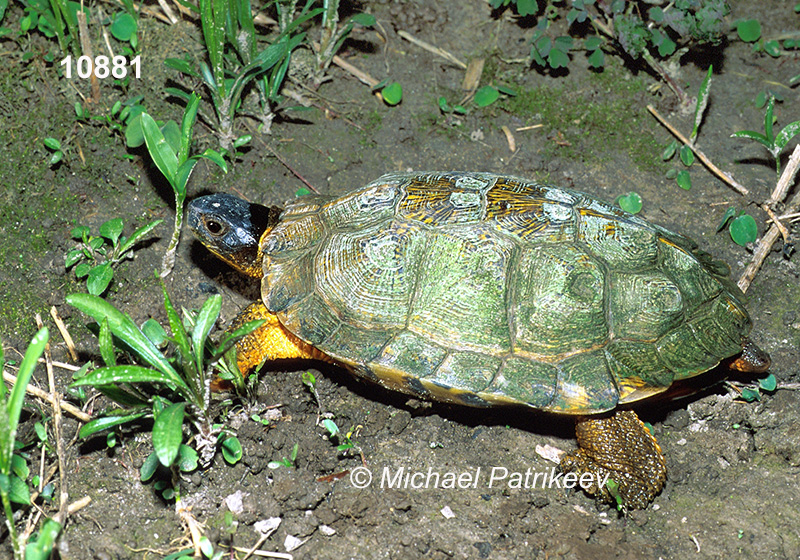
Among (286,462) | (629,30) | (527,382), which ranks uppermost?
(629,30)

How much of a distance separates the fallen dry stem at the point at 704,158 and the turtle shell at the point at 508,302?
1459 mm

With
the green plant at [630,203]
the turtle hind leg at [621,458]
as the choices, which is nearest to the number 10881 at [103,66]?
the green plant at [630,203]

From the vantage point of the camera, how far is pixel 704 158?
15.2ft

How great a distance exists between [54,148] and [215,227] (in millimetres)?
1506

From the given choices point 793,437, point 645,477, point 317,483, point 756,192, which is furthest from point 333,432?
point 756,192

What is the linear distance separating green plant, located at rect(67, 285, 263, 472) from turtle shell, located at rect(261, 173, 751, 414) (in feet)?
1.60

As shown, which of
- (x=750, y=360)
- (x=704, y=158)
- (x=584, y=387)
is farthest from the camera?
(x=704, y=158)

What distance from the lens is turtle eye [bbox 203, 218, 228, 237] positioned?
3.65 metres

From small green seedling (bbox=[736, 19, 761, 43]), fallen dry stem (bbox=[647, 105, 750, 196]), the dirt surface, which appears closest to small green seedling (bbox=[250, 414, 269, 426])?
the dirt surface

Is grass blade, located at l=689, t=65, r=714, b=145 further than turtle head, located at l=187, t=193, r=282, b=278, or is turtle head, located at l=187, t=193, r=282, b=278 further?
grass blade, located at l=689, t=65, r=714, b=145

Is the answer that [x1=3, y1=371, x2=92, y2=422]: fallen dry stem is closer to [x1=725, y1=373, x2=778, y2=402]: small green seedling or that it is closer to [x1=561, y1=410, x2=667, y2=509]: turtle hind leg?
[x1=561, y1=410, x2=667, y2=509]: turtle hind leg

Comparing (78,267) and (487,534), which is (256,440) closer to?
(487,534)

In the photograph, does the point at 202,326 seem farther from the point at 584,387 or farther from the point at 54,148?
the point at 54,148

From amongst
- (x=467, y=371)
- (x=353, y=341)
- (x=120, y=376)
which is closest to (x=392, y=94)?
(x=353, y=341)
